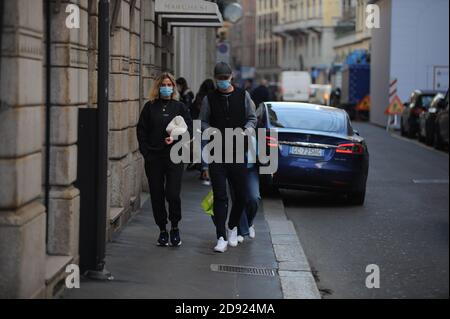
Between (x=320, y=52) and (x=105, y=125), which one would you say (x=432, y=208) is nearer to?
(x=105, y=125)

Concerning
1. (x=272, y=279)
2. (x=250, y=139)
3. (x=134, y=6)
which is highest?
(x=134, y=6)

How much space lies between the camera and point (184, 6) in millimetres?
16516

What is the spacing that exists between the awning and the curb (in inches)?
155

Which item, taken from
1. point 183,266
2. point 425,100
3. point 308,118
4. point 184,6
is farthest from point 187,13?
point 425,100

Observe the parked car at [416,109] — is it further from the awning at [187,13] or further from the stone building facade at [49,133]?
the stone building facade at [49,133]

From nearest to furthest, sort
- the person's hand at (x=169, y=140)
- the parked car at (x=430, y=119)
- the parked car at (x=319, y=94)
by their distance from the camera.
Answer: the person's hand at (x=169, y=140) < the parked car at (x=430, y=119) < the parked car at (x=319, y=94)

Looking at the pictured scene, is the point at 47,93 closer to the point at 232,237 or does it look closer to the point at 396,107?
the point at 232,237

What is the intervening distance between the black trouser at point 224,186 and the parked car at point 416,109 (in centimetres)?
2189

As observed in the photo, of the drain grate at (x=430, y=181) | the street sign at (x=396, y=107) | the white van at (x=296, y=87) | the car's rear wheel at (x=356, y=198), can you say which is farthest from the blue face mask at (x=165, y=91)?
the white van at (x=296, y=87)

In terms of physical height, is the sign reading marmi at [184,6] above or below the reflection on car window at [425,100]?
above

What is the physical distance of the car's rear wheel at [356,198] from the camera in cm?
1465

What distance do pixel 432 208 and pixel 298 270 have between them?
5.68 metres

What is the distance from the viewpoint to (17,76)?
6.47m
